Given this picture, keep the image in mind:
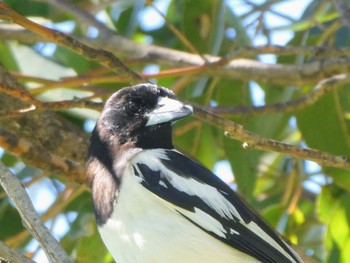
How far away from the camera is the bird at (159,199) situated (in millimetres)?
3969

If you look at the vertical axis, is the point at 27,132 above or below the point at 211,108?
below

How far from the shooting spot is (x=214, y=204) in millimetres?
4234

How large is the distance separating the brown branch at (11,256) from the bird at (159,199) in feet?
1.51

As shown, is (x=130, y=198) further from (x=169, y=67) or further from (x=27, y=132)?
(x=169, y=67)

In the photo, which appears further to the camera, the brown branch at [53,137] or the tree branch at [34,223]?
the brown branch at [53,137]

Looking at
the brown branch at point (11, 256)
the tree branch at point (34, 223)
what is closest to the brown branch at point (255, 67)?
the tree branch at point (34, 223)

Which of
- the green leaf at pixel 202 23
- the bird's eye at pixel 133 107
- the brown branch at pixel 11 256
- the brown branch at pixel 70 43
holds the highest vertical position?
the green leaf at pixel 202 23

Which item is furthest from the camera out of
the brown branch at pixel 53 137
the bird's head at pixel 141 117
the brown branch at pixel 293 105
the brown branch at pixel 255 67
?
the brown branch at pixel 255 67

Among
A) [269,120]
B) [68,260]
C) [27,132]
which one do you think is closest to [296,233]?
[269,120]

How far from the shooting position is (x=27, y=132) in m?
5.05

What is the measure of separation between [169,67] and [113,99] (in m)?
0.86

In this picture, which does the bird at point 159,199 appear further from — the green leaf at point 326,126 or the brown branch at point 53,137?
the green leaf at point 326,126

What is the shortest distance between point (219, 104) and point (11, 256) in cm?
213

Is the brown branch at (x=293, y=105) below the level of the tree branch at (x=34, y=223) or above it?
above
